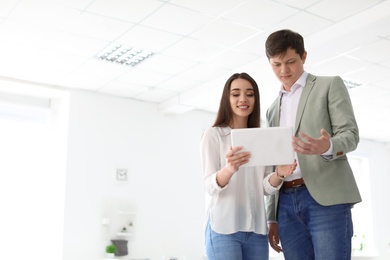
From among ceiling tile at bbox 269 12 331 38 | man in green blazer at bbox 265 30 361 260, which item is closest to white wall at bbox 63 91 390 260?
ceiling tile at bbox 269 12 331 38

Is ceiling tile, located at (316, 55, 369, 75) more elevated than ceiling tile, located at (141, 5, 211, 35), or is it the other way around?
ceiling tile, located at (141, 5, 211, 35)

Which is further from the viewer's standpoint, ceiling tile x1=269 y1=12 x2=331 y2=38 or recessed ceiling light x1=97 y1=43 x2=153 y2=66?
recessed ceiling light x1=97 y1=43 x2=153 y2=66

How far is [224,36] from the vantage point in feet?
17.8

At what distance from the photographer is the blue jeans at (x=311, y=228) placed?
1.76 meters

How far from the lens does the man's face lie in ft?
6.36

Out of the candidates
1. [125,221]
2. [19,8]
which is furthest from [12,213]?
[19,8]

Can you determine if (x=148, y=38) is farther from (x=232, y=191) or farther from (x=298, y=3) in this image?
(x=232, y=191)

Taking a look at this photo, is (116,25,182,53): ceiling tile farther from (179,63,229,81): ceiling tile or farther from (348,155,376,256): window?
(348,155,376,256): window

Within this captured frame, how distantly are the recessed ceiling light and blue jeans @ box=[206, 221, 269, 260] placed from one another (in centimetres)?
411

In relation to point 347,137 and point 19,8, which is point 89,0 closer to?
point 19,8

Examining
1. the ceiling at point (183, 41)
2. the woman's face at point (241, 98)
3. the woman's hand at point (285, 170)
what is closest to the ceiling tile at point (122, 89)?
the ceiling at point (183, 41)

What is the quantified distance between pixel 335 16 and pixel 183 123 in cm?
379

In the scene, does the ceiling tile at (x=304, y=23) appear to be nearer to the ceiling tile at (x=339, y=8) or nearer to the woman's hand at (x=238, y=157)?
the ceiling tile at (x=339, y=8)

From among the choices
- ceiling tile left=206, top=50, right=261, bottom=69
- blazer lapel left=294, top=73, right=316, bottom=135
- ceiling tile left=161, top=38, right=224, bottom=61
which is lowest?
blazer lapel left=294, top=73, right=316, bottom=135
